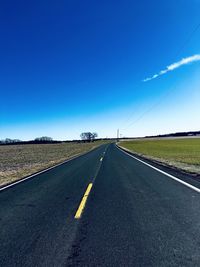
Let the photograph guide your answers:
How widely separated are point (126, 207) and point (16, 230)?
9.14ft

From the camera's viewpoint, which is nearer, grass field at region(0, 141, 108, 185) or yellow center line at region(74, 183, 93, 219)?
yellow center line at region(74, 183, 93, 219)

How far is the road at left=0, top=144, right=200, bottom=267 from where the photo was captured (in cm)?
326

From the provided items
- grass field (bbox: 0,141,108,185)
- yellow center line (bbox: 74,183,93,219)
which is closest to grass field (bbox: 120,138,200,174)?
yellow center line (bbox: 74,183,93,219)

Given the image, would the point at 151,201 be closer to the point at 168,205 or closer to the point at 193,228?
the point at 168,205

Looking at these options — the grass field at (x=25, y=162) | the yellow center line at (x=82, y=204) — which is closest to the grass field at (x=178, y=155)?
the yellow center line at (x=82, y=204)

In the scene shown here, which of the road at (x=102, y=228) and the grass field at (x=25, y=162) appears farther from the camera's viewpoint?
the grass field at (x=25, y=162)

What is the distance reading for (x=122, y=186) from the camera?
8.50m

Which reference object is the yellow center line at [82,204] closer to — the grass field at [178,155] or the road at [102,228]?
the road at [102,228]

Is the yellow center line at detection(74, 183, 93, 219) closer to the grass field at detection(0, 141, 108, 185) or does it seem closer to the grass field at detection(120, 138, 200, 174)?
the grass field at detection(0, 141, 108, 185)

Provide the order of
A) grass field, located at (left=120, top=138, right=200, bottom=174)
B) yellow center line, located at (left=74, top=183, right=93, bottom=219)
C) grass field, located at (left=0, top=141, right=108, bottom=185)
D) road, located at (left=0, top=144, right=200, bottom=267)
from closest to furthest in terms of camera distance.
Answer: road, located at (left=0, top=144, right=200, bottom=267) < yellow center line, located at (left=74, top=183, right=93, bottom=219) < grass field, located at (left=0, top=141, right=108, bottom=185) < grass field, located at (left=120, top=138, right=200, bottom=174)

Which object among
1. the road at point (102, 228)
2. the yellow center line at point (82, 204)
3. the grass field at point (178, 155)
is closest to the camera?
the road at point (102, 228)

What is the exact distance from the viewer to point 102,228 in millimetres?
4371

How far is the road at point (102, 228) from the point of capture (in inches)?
128

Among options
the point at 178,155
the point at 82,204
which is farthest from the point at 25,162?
the point at 82,204
